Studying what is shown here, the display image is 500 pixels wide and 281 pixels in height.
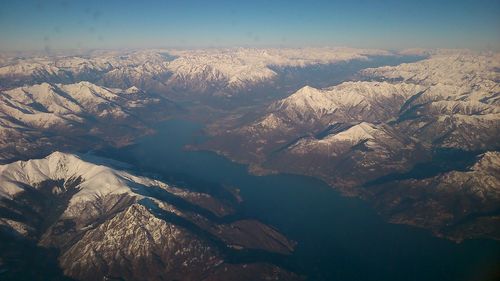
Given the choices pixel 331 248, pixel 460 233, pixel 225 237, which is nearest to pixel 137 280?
pixel 225 237

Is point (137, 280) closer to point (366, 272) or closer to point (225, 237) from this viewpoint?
point (225, 237)

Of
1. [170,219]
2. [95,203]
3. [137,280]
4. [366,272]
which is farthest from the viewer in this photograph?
[95,203]

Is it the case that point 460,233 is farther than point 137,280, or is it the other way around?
point 460,233

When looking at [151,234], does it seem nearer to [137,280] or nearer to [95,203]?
[137,280]

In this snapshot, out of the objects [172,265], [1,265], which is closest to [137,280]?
[172,265]

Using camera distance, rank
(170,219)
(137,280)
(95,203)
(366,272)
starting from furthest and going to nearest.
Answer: (95,203), (170,219), (366,272), (137,280)

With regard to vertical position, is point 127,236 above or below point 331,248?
above
